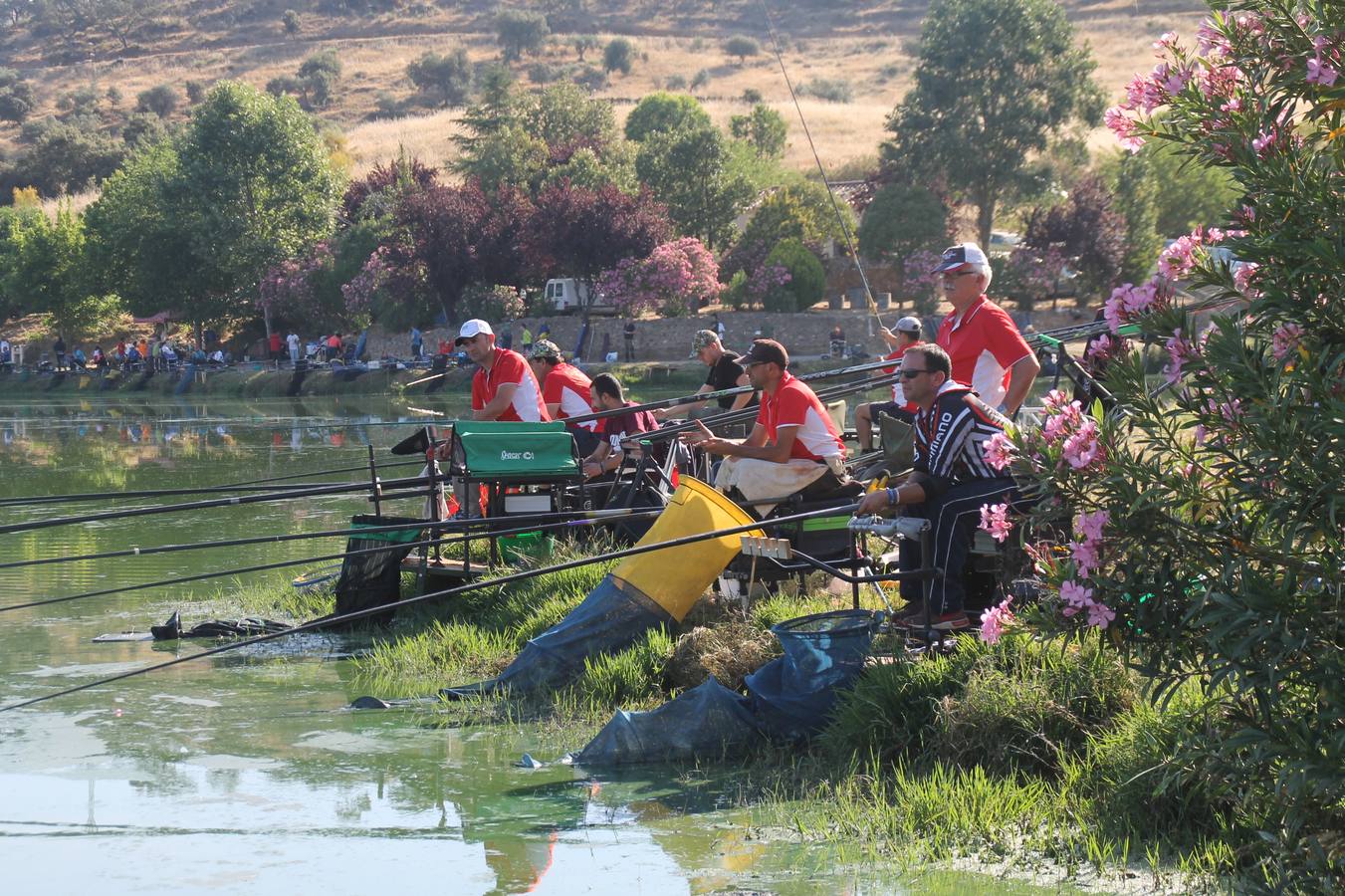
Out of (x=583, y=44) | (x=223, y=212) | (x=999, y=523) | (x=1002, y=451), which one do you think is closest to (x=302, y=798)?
(x=999, y=523)

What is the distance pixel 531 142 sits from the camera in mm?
62562

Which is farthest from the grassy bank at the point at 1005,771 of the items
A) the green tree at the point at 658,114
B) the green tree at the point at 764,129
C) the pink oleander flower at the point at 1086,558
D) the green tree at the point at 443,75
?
the green tree at the point at 443,75

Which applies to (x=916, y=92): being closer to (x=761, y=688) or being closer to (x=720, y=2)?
(x=761, y=688)

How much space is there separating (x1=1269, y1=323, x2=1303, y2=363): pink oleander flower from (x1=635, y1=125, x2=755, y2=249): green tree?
178 feet

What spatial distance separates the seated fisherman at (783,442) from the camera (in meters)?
9.08

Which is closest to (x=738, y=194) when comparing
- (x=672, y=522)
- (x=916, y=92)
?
Answer: (x=916, y=92)

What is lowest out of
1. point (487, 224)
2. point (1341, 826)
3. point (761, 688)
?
point (487, 224)

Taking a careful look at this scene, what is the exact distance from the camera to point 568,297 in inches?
2119

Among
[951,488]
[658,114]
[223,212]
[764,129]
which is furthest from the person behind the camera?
[658,114]

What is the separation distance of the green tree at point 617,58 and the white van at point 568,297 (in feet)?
221

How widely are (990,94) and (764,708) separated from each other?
5187cm

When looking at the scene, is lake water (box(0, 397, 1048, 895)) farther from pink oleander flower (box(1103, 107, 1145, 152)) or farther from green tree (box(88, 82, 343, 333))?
green tree (box(88, 82, 343, 333))

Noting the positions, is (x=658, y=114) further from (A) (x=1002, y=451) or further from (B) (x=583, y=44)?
(A) (x=1002, y=451)

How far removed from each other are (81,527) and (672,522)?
11.2 metres
